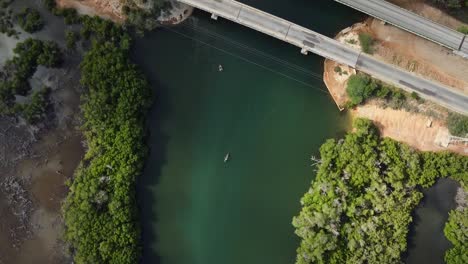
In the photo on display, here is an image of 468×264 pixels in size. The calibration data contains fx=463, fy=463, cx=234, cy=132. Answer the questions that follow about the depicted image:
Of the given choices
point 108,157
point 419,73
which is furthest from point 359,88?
point 108,157

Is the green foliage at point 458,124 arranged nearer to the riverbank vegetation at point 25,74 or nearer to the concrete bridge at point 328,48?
the concrete bridge at point 328,48

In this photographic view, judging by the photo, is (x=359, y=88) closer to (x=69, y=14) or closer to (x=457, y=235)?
(x=457, y=235)

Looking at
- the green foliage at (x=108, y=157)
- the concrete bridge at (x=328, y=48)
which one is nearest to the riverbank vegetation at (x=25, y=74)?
the green foliage at (x=108, y=157)

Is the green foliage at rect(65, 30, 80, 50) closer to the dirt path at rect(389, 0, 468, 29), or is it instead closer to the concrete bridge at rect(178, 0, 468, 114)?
the concrete bridge at rect(178, 0, 468, 114)

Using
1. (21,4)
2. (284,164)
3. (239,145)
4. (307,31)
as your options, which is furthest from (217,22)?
(21,4)

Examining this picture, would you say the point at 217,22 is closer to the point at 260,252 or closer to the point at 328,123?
the point at 328,123
